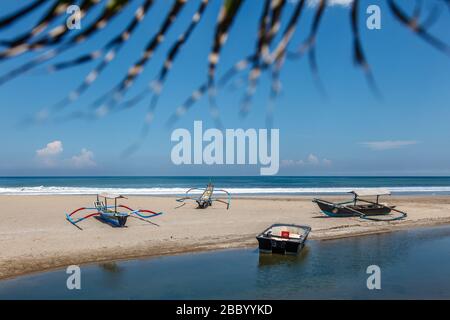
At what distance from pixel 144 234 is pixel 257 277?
23.0ft

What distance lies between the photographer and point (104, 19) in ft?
3.47

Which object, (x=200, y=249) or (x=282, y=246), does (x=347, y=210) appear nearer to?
(x=282, y=246)

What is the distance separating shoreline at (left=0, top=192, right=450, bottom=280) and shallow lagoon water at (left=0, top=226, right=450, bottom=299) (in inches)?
37.3

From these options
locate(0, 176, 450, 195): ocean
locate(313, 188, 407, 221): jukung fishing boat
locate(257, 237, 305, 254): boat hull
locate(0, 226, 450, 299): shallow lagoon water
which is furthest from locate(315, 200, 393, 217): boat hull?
locate(0, 176, 450, 195): ocean

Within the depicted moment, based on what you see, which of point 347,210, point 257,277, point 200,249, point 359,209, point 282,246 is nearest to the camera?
point 257,277

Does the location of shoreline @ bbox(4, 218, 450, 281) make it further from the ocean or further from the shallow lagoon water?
the ocean

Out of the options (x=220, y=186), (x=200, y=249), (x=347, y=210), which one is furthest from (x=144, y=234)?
(x=220, y=186)

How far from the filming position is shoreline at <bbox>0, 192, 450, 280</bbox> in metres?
14.4

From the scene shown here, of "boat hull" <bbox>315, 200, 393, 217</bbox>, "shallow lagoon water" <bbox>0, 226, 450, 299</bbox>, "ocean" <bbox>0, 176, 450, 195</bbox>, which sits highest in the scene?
"boat hull" <bbox>315, 200, 393, 217</bbox>

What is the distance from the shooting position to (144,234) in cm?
1811

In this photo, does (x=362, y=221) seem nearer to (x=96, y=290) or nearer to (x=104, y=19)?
(x=96, y=290)
